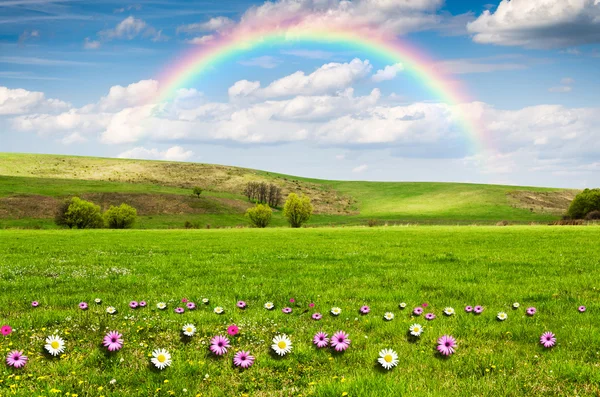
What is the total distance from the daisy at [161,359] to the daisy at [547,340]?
249 inches

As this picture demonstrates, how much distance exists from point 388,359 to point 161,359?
3.48 metres

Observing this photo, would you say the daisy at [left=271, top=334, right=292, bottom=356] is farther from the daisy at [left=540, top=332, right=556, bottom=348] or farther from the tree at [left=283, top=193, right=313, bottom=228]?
the tree at [left=283, top=193, right=313, bottom=228]

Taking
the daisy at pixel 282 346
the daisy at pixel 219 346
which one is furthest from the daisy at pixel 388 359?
the daisy at pixel 219 346

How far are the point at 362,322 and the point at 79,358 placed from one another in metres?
5.31

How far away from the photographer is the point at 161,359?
7.36 m

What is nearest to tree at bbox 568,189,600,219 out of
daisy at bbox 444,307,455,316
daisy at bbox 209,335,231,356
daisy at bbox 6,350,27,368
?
Result: daisy at bbox 444,307,455,316

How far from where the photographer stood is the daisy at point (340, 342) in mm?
7937

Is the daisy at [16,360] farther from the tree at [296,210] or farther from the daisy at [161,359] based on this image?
the tree at [296,210]

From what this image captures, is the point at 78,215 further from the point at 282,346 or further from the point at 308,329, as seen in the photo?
the point at 282,346

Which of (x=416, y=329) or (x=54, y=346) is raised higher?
(x=416, y=329)

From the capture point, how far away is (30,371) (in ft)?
24.2

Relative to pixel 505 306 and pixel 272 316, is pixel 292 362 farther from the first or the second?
pixel 505 306

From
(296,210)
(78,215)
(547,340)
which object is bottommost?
(78,215)

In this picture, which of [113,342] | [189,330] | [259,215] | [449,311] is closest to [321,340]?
[189,330]
